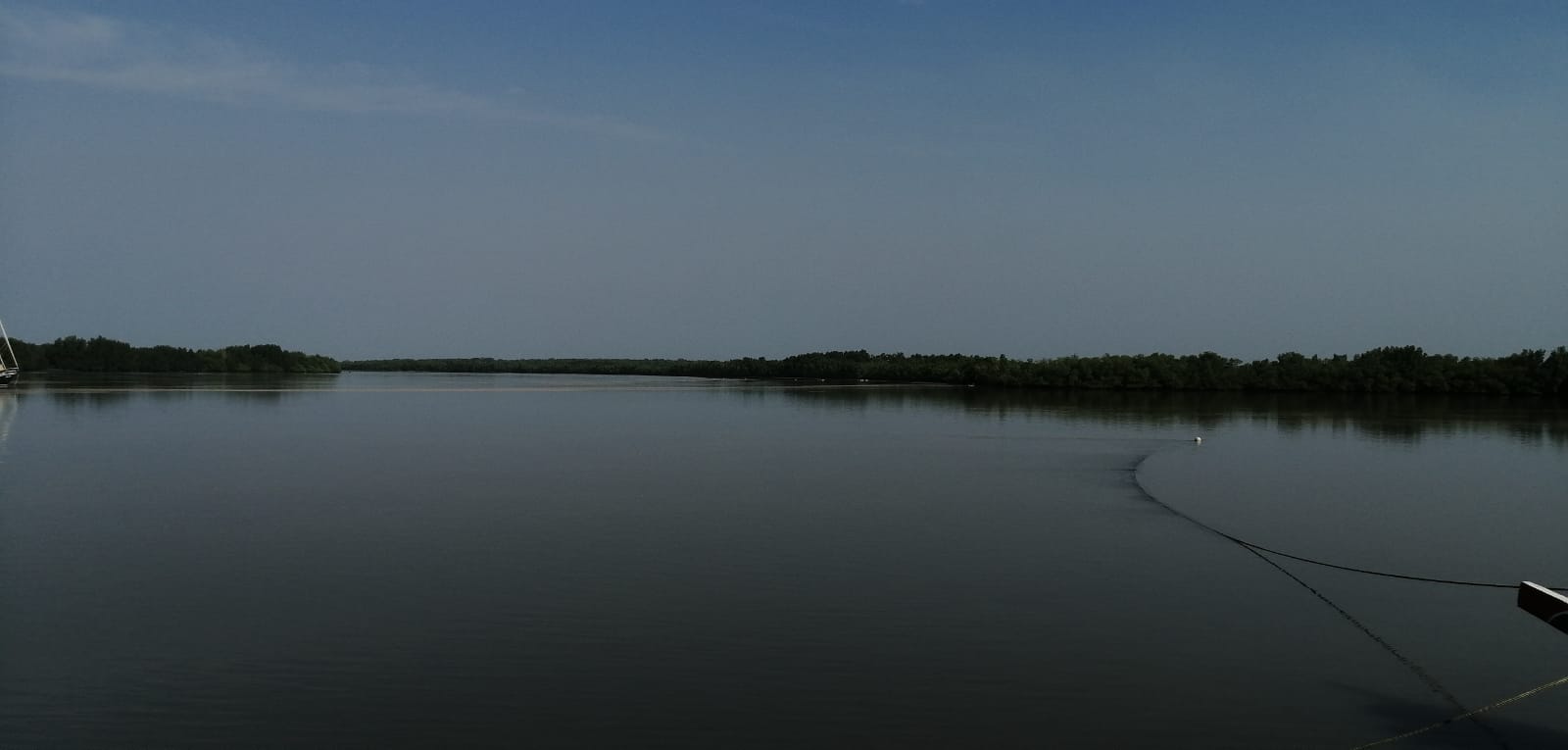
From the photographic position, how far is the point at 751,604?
805 cm

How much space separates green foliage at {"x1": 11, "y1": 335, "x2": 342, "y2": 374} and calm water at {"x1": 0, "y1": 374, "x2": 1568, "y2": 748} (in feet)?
252

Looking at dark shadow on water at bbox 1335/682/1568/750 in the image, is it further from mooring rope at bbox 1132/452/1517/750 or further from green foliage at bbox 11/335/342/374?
green foliage at bbox 11/335/342/374

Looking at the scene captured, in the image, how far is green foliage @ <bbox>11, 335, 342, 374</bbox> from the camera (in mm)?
84500

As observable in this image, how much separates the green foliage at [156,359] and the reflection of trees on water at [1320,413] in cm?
5999

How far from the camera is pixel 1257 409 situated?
4125cm

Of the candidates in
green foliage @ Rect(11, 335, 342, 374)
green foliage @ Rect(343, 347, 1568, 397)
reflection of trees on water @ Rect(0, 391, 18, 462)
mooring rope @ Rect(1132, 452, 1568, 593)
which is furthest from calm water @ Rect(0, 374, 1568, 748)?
green foliage @ Rect(11, 335, 342, 374)

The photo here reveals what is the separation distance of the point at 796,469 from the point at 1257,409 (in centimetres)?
2952

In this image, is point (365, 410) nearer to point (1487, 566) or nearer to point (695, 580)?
point (695, 580)

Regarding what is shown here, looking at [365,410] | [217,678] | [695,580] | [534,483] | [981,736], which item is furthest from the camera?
[365,410]

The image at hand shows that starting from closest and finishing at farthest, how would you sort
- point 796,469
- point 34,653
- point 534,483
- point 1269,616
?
1. point 34,653
2. point 1269,616
3. point 534,483
4. point 796,469

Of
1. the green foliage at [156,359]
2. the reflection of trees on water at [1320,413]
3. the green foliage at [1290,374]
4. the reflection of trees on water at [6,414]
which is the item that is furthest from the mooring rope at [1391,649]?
the green foliage at [156,359]

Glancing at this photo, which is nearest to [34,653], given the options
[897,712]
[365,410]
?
[897,712]

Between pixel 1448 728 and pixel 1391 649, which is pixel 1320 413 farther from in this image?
pixel 1448 728

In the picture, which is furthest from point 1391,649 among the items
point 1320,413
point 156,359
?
point 156,359
